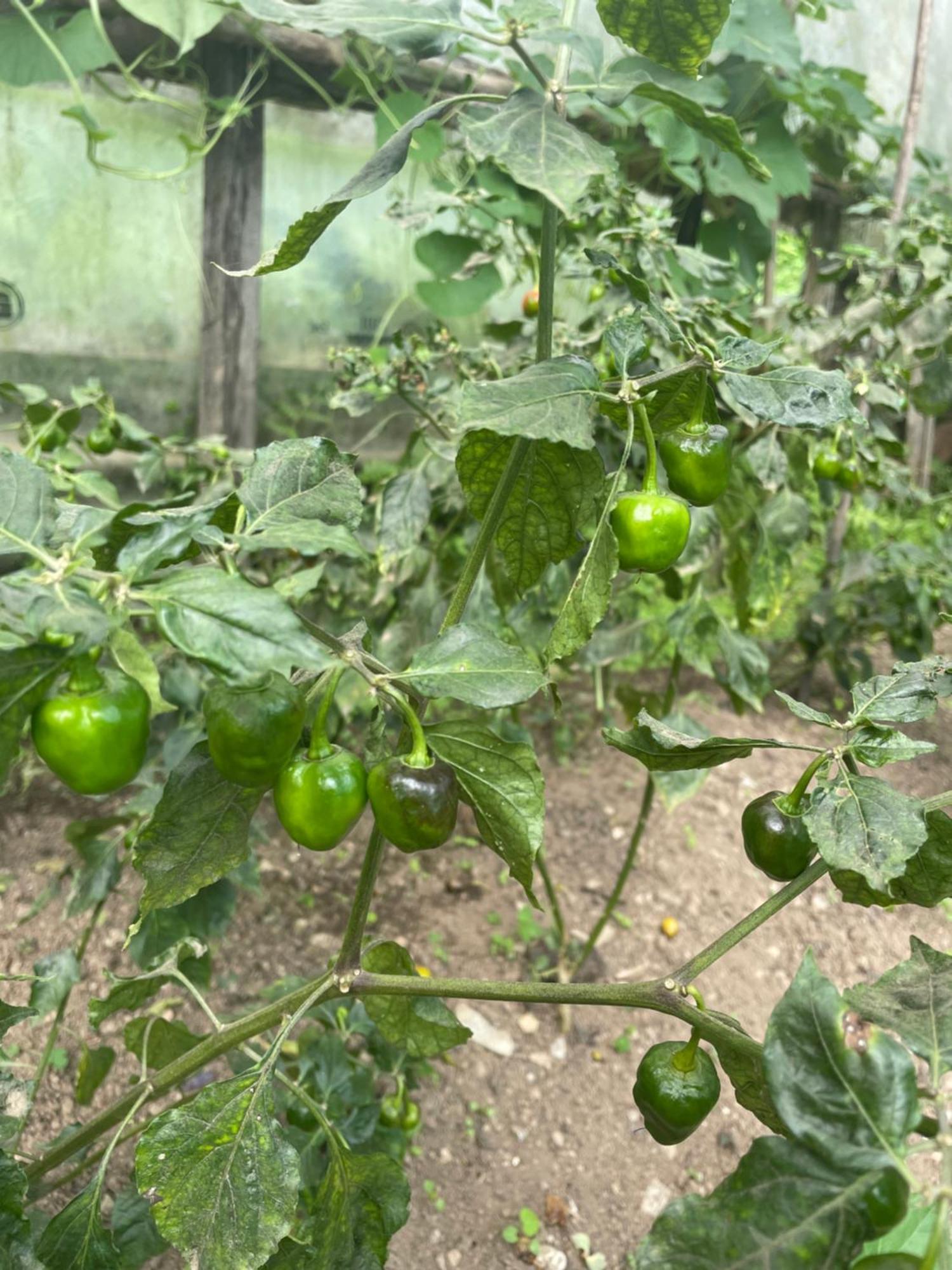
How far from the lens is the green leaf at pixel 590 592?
2.24 ft

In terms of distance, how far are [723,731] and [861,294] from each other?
3.83 feet

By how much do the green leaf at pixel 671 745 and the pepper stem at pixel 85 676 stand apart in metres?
0.32

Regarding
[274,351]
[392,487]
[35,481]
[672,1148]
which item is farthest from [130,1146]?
[274,351]

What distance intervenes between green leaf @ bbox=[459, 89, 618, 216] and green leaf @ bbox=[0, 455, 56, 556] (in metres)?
0.34

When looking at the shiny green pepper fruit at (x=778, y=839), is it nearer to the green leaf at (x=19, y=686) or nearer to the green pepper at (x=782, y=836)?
the green pepper at (x=782, y=836)

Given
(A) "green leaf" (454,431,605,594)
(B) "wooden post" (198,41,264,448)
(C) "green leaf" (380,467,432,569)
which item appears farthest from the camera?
(B) "wooden post" (198,41,264,448)

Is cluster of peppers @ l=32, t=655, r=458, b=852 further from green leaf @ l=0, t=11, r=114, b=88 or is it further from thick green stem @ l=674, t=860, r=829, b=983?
green leaf @ l=0, t=11, r=114, b=88

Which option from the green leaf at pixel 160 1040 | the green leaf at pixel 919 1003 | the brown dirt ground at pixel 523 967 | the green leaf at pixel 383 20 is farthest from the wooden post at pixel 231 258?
the green leaf at pixel 919 1003

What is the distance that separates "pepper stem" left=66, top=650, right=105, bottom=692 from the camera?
52cm

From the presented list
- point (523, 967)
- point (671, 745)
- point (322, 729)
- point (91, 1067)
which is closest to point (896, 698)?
point (671, 745)

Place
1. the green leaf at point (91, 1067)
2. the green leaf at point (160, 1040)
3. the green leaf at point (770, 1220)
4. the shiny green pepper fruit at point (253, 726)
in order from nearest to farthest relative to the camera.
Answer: the green leaf at point (770, 1220) → the shiny green pepper fruit at point (253, 726) → the green leaf at point (160, 1040) → the green leaf at point (91, 1067)

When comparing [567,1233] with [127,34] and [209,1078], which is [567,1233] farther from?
[127,34]

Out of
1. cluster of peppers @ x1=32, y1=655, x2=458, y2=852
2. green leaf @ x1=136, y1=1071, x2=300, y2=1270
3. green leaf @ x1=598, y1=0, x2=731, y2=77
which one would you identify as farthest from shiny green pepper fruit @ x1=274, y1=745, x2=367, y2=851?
green leaf @ x1=598, y1=0, x2=731, y2=77

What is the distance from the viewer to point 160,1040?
1.00 metres
